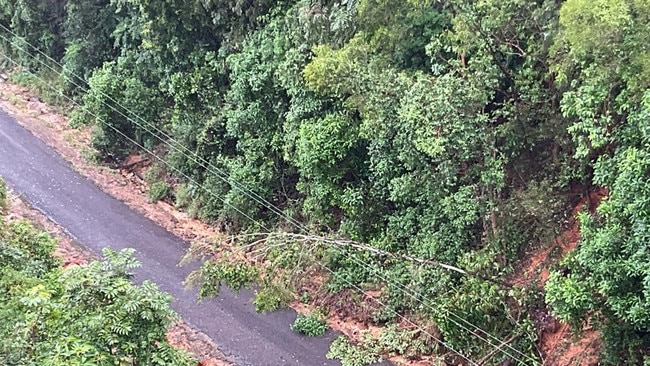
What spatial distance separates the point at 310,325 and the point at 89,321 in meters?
6.91

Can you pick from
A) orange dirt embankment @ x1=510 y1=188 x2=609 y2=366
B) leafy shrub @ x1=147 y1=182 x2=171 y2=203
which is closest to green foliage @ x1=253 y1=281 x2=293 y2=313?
orange dirt embankment @ x1=510 y1=188 x2=609 y2=366

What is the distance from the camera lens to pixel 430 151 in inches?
416

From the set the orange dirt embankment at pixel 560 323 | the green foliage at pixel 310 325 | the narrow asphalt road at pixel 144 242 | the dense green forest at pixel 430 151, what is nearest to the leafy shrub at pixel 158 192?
the dense green forest at pixel 430 151

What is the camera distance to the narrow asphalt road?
12.9 m

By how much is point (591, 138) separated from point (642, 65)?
3.58ft

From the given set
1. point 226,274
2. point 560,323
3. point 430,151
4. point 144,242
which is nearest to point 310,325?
point 226,274

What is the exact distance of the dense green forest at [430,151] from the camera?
8578mm

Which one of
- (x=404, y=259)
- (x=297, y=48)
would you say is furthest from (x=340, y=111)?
(x=404, y=259)

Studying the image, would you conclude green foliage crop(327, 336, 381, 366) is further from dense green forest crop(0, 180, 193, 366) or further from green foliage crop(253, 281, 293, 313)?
dense green forest crop(0, 180, 193, 366)

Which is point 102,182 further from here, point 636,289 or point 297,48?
point 636,289

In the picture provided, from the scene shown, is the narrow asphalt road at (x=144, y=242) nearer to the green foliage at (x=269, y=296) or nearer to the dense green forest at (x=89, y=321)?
the green foliage at (x=269, y=296)

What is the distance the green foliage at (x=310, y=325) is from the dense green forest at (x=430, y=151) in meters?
0.69

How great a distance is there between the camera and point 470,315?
11.3 metres

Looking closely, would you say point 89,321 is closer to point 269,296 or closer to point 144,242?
point 269,296
